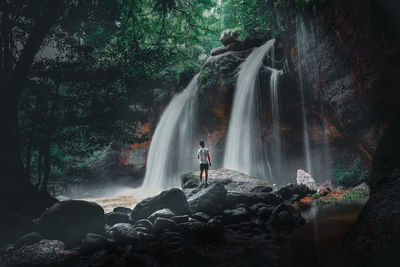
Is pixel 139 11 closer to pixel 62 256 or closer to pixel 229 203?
pixel 229 203

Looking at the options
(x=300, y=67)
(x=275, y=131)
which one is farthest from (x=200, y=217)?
(x=275, y=131)

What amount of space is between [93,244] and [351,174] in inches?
422

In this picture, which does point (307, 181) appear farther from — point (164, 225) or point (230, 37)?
point (230, 37)

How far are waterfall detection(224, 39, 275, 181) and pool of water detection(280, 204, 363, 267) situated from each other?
761 centimetres

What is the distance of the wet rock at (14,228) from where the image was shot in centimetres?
509

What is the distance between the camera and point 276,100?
13.3 metres

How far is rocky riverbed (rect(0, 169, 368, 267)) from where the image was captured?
146 inches

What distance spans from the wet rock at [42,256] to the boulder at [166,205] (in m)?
2.32

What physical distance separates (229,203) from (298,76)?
307 inches

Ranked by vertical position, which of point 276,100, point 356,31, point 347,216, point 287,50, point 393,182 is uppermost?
point 287,50

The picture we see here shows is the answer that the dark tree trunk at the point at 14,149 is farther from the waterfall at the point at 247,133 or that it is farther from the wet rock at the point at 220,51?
the wet rock at the point at 220,51

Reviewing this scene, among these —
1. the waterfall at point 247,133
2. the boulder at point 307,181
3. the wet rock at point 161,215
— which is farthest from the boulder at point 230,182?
the waterfall at point 247,133

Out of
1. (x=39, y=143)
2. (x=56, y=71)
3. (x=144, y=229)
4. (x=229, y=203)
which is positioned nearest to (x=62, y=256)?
(x=144, y=229)

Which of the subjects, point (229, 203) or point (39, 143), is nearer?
point (229, 203)
